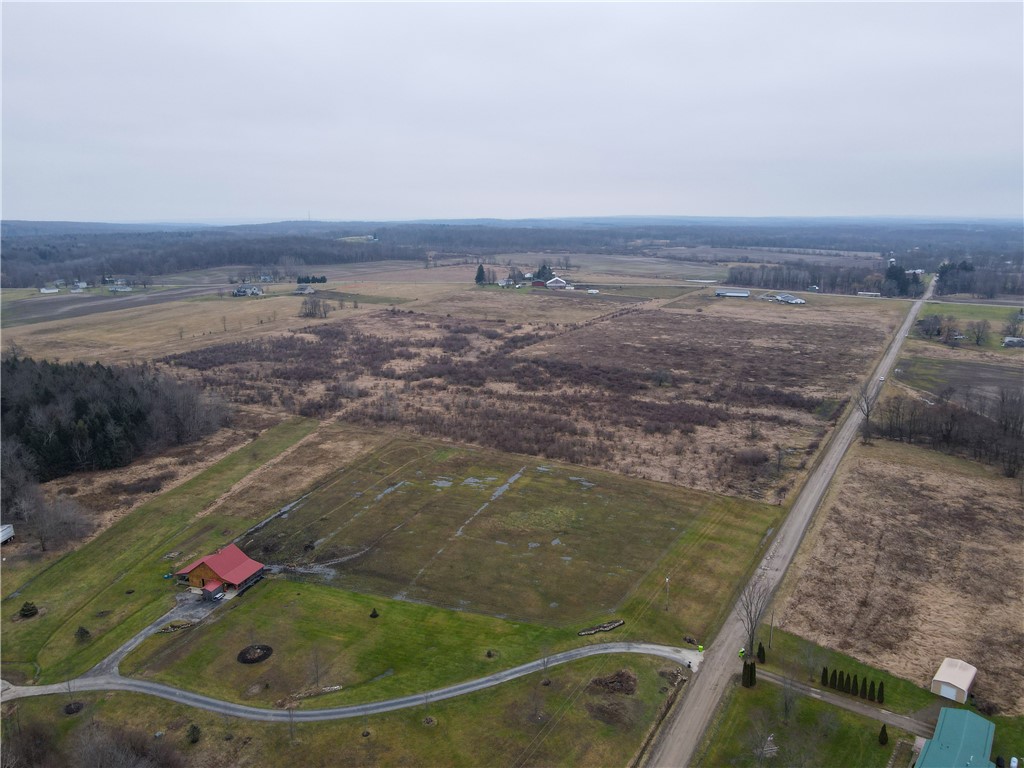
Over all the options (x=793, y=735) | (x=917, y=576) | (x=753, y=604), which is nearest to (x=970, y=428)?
(x=917, y=576)

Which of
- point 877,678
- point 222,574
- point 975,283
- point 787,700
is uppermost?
point 975,283

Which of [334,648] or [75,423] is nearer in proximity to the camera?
[334,648]

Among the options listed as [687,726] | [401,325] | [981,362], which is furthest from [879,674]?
[401,325]

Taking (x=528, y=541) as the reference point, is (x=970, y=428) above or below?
above

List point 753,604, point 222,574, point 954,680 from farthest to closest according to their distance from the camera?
point 222,574 → point 753,604 → point 954,680

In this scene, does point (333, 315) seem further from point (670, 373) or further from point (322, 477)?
point (322, 477)

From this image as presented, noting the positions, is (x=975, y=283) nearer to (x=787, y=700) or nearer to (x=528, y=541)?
(x=528, y=541)

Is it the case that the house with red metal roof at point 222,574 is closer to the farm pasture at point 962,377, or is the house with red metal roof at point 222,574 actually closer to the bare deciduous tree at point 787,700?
the bare deciduous tree at point 787,700
